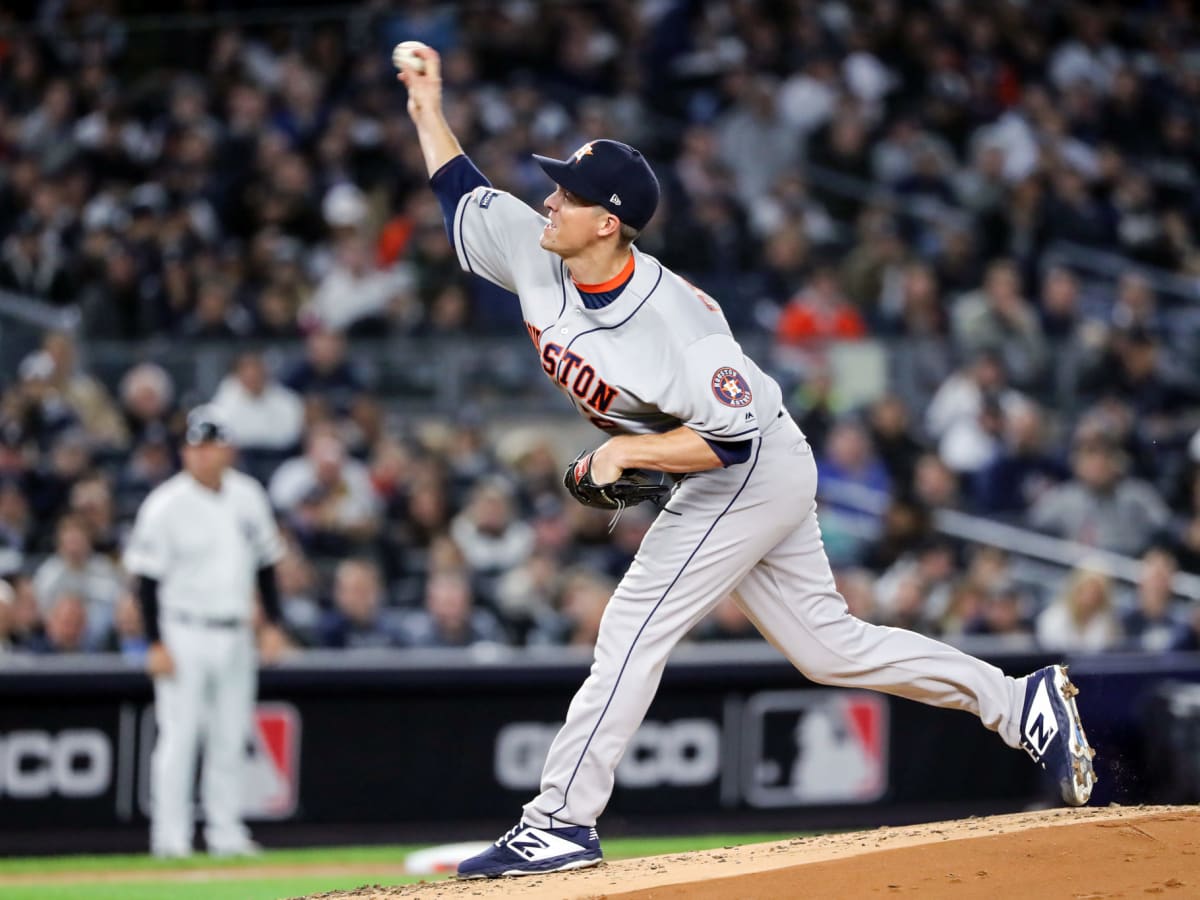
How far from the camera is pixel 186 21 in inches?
602

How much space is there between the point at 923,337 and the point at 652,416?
7.94 metres

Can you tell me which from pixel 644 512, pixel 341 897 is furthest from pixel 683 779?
pixel 341 897

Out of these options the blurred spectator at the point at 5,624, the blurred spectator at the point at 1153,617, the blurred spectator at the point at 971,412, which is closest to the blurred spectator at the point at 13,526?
the blurred spectator at the point at 5,624

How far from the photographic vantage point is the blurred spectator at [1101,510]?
12.0 meters

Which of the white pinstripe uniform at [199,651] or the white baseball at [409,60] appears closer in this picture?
the white baseball at [409,60]

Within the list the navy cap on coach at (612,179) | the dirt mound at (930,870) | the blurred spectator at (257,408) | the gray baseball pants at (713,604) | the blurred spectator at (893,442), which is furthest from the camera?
the blurred spectator at (893,442)

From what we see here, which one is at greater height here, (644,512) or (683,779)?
(644,512)

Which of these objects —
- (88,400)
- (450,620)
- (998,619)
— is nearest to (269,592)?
(450,620)

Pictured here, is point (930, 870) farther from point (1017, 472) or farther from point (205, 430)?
point (1017, 472)

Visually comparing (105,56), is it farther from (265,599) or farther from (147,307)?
(265,599)

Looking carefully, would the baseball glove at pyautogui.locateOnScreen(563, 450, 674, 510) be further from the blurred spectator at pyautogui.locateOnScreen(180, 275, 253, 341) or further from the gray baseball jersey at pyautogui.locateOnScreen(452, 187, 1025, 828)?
the blurred spectator at pyautogui.locateOnScreen(180, 275, 253, 341)

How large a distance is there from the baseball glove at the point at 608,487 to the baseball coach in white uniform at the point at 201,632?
4359 mm

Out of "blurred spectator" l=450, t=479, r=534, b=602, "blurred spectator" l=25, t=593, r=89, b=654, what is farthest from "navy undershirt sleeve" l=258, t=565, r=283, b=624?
"blurred spectator" l=450, t=479, r=534, b=602

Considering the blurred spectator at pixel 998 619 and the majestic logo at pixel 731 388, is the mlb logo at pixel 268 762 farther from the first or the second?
the majestic logo at pixel 731 388
